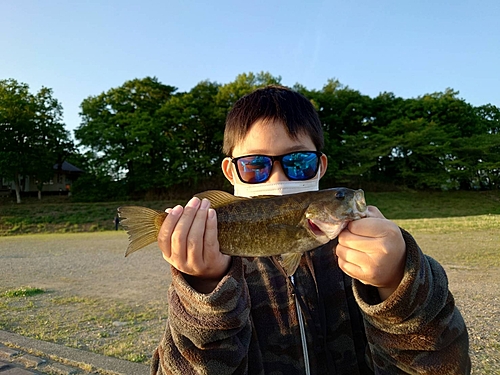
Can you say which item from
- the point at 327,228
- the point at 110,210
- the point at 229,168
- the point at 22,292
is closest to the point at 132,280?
the point at 22,292

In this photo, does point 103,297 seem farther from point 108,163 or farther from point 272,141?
point 108,163

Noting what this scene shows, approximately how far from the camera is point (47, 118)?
3803 cm

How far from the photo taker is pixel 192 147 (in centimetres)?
4088

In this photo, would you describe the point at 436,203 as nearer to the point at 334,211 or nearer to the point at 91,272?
the point at 91,272

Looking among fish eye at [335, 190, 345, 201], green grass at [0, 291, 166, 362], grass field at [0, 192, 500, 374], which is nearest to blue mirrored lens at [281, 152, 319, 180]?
fish eye at [335, 190, 345, 201]

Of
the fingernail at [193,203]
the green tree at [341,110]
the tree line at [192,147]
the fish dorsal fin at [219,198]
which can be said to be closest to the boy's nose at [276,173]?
the fish dorsal fin at [219,198]

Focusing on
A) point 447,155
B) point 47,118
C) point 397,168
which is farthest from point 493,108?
point 47,118

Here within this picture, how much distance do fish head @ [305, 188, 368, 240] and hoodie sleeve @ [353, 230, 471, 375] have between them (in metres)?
0.24

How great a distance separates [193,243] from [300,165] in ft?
3.11

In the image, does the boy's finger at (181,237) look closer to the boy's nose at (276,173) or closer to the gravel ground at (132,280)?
the boy's nose at (276,173)

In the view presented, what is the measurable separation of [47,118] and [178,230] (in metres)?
42.4

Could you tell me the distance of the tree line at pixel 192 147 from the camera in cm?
3666

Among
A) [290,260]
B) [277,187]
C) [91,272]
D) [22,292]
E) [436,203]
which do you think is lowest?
[91,272]

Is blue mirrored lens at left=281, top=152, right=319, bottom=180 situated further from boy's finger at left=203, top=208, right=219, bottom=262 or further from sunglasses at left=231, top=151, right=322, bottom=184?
boy's finger at left=203, top=208, right=219, bottom=262
